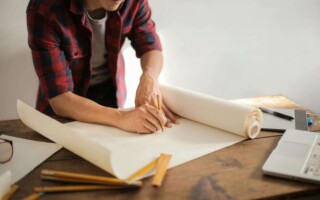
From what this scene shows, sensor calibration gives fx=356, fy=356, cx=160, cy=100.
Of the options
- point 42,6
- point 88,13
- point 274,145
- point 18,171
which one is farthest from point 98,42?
point 274,145

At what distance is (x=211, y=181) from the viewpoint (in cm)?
79

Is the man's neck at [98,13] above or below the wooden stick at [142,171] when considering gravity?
above

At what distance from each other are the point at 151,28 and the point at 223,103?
603 millimetres

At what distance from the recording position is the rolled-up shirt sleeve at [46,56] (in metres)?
1.20

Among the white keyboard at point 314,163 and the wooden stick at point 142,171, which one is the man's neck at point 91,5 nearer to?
the wooden stick at point 142,171

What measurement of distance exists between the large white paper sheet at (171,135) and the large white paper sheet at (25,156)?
1.4 inches

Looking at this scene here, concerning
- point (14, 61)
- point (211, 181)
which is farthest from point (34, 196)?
point (14, 61)

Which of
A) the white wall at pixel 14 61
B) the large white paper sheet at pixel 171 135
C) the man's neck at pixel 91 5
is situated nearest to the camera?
the large white paper sheet at pixel 171 135

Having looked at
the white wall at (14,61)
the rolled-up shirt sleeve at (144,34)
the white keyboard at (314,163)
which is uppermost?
the rolled-up shirt sleeve at (144,34)

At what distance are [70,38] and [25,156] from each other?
51 centimetres

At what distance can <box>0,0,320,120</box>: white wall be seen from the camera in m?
1.97

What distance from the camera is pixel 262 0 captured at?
2125mm

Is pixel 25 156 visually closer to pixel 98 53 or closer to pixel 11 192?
pixel 11 192

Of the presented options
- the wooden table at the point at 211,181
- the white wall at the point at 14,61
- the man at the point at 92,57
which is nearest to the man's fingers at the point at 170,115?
the man at the point at 92,57
